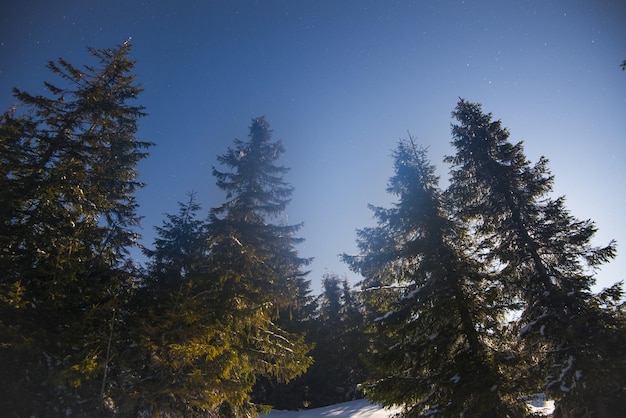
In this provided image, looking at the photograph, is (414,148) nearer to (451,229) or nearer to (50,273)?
(451,229)

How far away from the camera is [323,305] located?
31.9 metres

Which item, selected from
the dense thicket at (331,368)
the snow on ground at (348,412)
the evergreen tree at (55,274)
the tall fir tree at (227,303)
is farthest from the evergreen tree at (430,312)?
the dense thicket at (331,368)

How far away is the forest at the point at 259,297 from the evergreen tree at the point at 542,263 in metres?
0.05

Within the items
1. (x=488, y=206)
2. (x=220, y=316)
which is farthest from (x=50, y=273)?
(x=488, y=206)

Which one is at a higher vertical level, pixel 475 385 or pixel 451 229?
pixel 451 229

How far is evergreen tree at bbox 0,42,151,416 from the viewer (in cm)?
670

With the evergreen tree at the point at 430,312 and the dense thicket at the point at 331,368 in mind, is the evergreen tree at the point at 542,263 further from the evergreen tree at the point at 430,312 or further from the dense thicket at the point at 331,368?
the dense thicket at the point at 331,368

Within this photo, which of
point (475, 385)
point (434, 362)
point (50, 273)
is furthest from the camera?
point (434, 362)

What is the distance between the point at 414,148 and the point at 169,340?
11.2 m

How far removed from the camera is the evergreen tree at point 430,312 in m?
8.58

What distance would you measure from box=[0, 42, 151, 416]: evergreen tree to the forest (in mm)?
40

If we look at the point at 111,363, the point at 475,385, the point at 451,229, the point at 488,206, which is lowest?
the point at 475,385

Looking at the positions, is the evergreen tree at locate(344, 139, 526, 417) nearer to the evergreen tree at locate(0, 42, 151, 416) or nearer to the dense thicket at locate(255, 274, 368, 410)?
the evergreen tree at locate(0, 42, 151, 416)

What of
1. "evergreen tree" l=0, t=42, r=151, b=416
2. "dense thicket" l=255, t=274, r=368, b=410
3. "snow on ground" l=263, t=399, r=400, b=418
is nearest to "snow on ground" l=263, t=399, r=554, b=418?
"snow on ground" l=263, t=399, r=400, b=418
